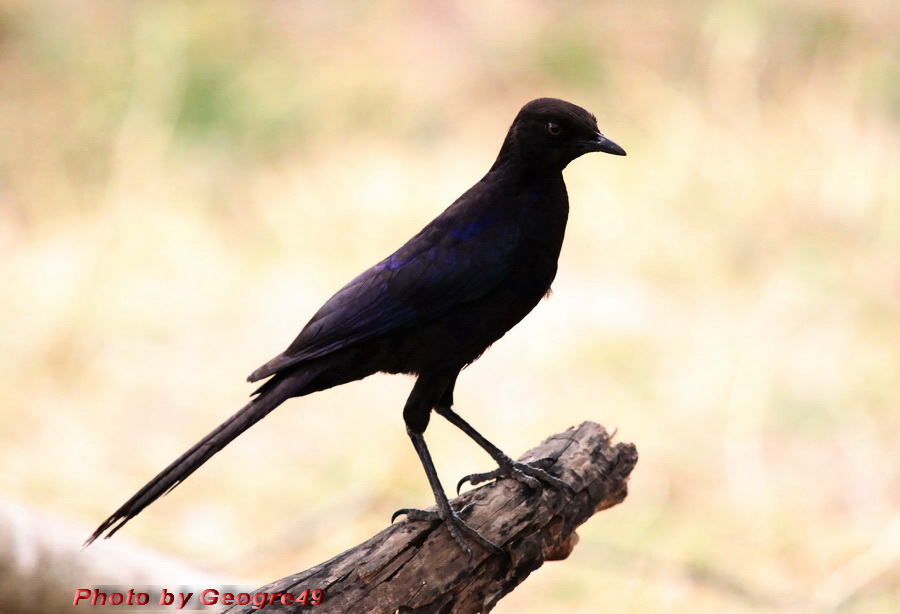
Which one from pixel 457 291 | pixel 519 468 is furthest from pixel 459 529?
pixel 457 291

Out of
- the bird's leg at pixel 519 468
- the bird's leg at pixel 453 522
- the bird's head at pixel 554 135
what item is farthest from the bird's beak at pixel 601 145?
the bird's leg at pixel 453 522

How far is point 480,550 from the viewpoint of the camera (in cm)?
347

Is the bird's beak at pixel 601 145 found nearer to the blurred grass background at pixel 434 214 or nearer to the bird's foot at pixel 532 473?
the bird's foot at pixel 532 473

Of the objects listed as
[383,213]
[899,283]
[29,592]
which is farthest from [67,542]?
[899,283]

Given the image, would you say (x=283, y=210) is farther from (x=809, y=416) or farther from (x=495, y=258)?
(x=495, y=258)

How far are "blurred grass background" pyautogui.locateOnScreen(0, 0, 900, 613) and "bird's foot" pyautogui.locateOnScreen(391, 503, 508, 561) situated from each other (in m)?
2.44

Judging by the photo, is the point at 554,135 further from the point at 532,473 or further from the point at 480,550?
the point at 480,550

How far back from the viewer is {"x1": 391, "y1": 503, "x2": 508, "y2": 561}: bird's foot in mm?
3465

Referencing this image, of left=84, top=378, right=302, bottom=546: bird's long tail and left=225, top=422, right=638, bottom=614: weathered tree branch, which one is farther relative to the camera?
left=225, top=422, right=638, bottom=614: weathered tree branch

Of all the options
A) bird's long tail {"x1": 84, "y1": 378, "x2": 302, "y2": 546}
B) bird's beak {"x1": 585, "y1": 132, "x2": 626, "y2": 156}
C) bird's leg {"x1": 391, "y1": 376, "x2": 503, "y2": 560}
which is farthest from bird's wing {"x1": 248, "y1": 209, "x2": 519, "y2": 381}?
bird's beak {"x1": 585, "y1": 132, "x2": 626, "y2": 156}

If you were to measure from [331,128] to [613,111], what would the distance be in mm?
2380

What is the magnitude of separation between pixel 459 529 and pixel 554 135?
4.33 feet

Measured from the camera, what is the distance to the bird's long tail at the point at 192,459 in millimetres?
3035

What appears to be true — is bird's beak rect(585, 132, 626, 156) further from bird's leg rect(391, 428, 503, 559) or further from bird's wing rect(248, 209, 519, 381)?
bird's leg rect(391, 428, 503, 559)
